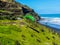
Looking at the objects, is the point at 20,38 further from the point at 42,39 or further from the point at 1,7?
the point at 1,7

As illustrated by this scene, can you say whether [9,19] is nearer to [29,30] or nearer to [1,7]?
[29,30]

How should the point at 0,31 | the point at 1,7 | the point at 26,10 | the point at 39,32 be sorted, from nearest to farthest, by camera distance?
the point at 0,31, the point at 39,32, the point at 1,7, the point at 26,10

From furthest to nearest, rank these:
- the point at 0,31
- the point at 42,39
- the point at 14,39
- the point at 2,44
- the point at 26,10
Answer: the point at 26,10 < the point at 42,39 < the point at 0,31 < the point at 14,39 < the point at 2,44

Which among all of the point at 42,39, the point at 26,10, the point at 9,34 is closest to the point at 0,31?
the point at 9,34

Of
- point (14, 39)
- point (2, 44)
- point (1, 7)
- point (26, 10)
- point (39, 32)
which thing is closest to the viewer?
point (2, 44)

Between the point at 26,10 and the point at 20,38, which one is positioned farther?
the point at 26,10

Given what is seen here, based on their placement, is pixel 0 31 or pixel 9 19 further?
pixel 9 19

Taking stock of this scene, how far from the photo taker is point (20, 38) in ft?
156

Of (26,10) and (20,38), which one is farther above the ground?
(20,38)

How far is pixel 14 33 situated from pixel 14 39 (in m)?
4.10

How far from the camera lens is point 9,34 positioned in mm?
47594

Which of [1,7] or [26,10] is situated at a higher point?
[1,7]

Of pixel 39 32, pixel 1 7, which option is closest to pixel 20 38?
pixel 39 32

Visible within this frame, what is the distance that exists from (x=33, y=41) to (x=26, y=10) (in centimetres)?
14528
